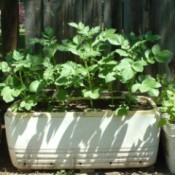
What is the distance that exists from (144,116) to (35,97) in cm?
101

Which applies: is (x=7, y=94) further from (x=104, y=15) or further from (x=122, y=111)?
(x=104, y=15)

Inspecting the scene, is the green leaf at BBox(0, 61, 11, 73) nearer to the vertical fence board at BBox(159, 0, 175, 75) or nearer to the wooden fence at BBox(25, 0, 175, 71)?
the wooden fence at BBox(25, 0, 175, 71)

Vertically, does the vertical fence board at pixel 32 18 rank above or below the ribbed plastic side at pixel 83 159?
above

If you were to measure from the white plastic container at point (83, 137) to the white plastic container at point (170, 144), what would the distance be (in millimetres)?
102

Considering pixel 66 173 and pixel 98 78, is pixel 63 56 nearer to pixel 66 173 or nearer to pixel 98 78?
pixel 98 78

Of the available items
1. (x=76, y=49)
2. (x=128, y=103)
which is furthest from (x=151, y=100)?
(x=76, y=49)

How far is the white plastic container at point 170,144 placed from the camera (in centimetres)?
371

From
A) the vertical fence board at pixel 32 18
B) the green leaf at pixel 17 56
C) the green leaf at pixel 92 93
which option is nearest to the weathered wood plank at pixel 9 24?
the vertical fence board at pixel 32 18

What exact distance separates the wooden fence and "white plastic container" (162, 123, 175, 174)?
3.46ft

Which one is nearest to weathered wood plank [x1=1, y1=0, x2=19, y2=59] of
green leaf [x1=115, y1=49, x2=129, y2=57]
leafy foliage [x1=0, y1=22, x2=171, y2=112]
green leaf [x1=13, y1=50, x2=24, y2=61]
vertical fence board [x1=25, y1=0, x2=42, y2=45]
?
vertical fence board [x1=25, y1=0, x2=42, y2=45]

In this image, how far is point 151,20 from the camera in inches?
170

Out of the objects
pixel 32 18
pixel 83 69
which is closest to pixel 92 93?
pixel 83 69

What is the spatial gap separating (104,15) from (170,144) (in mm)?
1490

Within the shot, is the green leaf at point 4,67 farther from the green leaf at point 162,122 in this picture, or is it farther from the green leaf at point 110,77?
the green leaf at point 162,122
